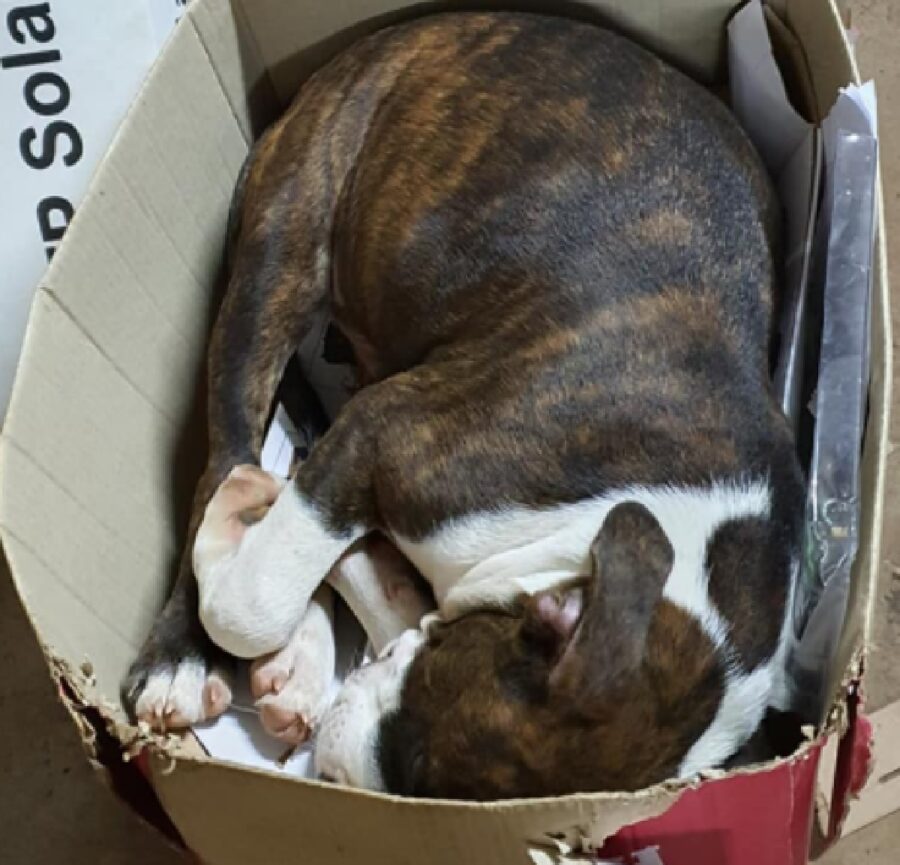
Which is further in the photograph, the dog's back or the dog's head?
the dog's back

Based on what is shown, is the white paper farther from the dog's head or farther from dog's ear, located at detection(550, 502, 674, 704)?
dog's ear, located at detection(550, 502, 674, 704)

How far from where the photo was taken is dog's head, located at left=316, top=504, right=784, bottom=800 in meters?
1.25

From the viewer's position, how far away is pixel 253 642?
1.69 m

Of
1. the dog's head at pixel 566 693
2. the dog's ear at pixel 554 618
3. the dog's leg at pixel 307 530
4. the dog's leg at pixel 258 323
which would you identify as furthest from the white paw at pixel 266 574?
the dog's ear at pixel 554 618

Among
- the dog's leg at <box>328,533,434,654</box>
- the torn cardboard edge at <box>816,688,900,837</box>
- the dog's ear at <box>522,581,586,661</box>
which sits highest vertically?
the dog's ear at <box>522,581,586,661</box>

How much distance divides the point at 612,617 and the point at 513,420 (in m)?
0.36

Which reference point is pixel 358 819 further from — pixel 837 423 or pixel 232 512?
pixel 837 423

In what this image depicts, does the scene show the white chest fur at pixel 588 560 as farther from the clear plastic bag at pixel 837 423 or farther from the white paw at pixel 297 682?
the white paw at pixel 297 682

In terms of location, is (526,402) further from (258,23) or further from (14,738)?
(14,738)

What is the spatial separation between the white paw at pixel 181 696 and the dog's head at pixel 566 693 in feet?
0.99

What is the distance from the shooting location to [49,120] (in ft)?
6.57

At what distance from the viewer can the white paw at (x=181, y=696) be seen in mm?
1663

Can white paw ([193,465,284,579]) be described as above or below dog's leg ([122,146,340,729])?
below

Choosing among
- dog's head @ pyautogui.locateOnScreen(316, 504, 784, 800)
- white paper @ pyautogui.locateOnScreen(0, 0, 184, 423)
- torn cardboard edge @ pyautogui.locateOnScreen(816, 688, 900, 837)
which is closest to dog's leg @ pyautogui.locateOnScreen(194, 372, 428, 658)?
dog's head @ pyautogui.locateOnScreen(316, 504, 784, 800)
